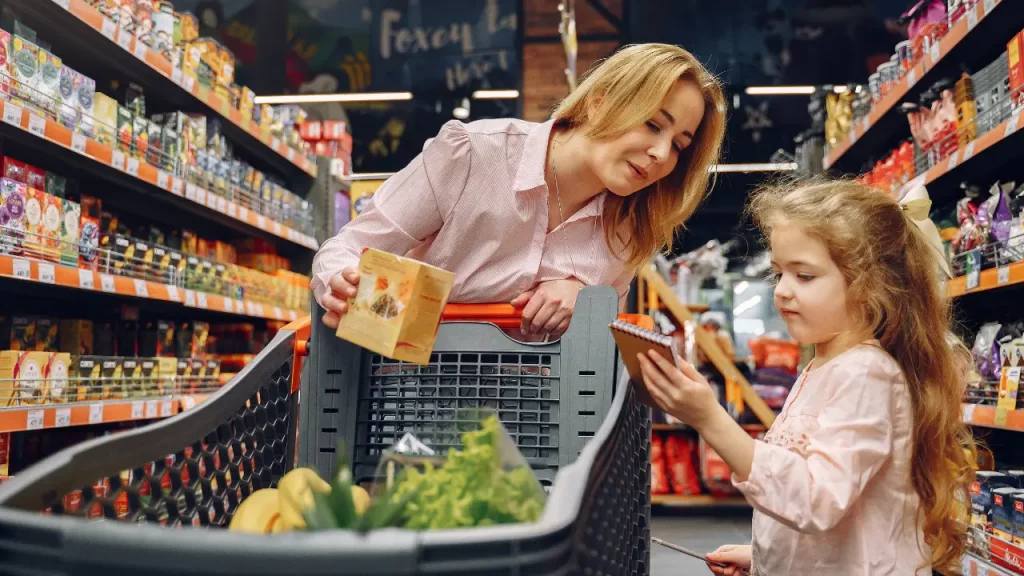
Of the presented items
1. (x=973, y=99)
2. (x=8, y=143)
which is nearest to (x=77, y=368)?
(x=8, y=143)

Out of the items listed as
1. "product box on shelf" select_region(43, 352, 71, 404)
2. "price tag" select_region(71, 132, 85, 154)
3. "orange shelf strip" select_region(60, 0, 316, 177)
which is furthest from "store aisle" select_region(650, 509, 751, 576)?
"orange shelf strip" select_region(60, 0, 316, 177)

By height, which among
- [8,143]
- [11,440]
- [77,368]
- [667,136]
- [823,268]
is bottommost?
[11,440]

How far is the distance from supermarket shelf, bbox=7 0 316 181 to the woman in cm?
188

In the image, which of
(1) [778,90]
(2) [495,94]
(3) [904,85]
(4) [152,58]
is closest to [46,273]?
(4) [152,58]

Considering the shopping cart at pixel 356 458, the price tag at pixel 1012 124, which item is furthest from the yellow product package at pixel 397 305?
the price tag at pixel 1012 124

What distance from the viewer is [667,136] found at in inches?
60.3

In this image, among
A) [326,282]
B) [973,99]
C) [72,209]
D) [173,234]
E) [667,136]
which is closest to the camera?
[326,282]

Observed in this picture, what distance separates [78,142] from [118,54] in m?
0.71

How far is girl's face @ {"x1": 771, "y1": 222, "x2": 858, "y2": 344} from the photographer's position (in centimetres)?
139

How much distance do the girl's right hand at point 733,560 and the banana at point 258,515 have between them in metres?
0.87

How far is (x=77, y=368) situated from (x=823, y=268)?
2.51m

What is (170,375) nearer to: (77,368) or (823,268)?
(77,368)

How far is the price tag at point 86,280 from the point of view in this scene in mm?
2848

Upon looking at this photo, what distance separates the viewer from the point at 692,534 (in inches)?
180
